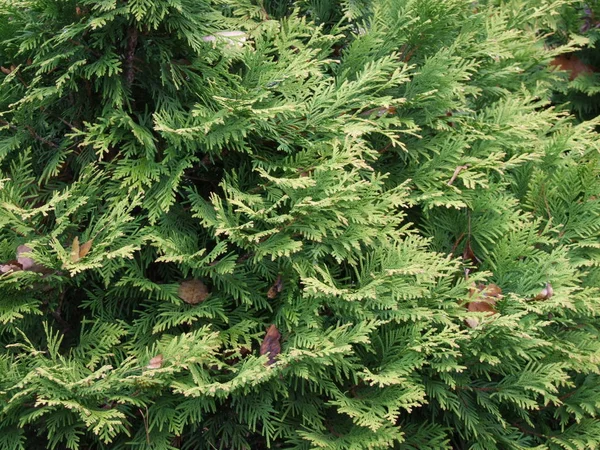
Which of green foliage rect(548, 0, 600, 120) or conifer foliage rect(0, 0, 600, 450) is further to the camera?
green foliage rect(548, 0, 600, 120)

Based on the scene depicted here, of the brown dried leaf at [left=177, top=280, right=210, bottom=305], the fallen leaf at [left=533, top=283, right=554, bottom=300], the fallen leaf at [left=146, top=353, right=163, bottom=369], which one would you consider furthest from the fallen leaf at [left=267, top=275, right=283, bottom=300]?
the fallen leaf at [left=533, top=283, right=554, bottom=300]

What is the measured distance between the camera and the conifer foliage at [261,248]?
1759 mm

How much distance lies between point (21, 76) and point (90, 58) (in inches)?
10.3

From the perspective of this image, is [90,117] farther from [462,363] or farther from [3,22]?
[462,363]

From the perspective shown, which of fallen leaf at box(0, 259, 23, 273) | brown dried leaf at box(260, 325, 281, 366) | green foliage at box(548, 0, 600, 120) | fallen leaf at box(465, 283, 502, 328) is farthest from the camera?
green foliage at box(548, 0, 600, 120)

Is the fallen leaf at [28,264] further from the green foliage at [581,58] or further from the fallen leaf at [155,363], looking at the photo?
the green foliage at [581,58]

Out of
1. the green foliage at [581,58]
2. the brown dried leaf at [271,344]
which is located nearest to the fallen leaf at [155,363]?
the brown dried leaf at [271,344]

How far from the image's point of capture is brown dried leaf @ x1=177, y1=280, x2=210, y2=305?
189 centimetres

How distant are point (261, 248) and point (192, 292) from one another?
286 millimetres

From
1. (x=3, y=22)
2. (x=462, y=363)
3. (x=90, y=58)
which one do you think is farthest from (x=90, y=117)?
(x=462, y=363)

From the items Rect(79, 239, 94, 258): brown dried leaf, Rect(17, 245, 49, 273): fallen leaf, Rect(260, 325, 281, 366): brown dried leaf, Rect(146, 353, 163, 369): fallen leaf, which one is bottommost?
Rect(260, 325, 281, 366): brown dried leaf

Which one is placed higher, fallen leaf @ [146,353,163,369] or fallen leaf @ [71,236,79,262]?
fallen leaf @ [71,236,79,262]

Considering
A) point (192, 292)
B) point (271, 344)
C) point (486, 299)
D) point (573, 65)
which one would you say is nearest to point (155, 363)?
point (192, 292)

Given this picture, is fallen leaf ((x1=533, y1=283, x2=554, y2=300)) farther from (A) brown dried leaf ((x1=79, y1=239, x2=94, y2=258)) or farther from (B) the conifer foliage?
(A) brown dried leaf ((x1=79, y1=239, x2=94, y2=258))
